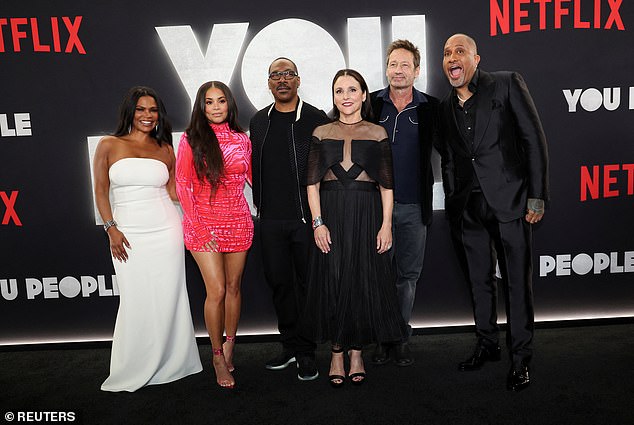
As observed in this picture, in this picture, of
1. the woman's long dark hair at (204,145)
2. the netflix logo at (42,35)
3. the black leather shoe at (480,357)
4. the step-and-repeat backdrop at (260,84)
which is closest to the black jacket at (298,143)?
the woman's long dark hair at (204,145)

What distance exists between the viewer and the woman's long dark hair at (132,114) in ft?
10.4

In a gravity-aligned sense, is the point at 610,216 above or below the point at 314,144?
below

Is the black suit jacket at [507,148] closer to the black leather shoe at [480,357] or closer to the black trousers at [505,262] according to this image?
the black trousers at [505,262]

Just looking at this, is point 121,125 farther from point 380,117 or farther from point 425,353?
point 425,353

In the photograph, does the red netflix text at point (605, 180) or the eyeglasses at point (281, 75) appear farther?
the red netflix text at point (605, 180)

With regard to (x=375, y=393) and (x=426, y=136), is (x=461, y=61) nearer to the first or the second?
(x=426, y=136)

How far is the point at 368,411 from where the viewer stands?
2.83m

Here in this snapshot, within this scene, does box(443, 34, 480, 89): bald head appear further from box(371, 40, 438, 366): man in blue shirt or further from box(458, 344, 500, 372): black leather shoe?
box(458, 344, 500, 372): black leather shoe

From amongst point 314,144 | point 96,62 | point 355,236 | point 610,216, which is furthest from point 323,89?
point 610,216

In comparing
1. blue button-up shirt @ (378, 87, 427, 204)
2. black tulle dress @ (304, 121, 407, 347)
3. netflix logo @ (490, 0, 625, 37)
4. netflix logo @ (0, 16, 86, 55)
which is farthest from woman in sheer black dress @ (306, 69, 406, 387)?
netflix logo @ (0, 16, 86, 55)

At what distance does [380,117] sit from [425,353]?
5.33 ft

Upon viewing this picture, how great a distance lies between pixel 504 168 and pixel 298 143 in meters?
1.19

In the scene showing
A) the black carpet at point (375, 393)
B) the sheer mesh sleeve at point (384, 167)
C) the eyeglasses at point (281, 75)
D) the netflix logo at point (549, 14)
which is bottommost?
the black carpet at point (375, 393)

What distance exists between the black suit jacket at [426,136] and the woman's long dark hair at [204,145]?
3.26 feet
